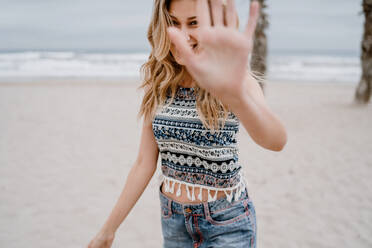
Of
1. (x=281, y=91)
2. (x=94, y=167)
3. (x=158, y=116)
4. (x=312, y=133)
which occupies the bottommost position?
(x=281, y=91)

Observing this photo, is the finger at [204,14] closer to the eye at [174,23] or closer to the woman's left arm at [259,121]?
the woman's left arm at [259,121]

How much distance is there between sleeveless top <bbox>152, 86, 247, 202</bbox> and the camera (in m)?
1.48

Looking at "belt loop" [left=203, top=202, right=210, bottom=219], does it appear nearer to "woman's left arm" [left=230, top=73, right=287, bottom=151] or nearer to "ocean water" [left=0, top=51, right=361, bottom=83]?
"woman's left arm" [left=230, top=73, right=287, bottom=151]

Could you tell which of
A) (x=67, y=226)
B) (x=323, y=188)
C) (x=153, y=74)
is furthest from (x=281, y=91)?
(x=153, y=74)

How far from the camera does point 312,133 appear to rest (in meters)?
8.11

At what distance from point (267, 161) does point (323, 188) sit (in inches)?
54.3

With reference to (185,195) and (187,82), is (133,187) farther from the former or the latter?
(187,82)

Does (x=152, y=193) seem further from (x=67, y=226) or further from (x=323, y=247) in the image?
(x=323, y=247)

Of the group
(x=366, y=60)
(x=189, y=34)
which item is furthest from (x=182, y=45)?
(x=366, y=60)

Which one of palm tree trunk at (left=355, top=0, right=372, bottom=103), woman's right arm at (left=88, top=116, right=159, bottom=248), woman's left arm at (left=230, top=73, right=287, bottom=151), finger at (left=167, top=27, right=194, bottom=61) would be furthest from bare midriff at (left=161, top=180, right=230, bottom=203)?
palm tree trunk at (left=355, top=0, right=372, bottom=103)

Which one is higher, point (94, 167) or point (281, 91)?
point (94, 167)

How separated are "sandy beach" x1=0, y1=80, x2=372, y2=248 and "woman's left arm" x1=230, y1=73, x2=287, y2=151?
3.04 meters

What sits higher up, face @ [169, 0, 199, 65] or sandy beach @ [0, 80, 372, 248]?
face @ [169, 0, 199, 65]

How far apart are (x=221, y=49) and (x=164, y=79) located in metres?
0.84
